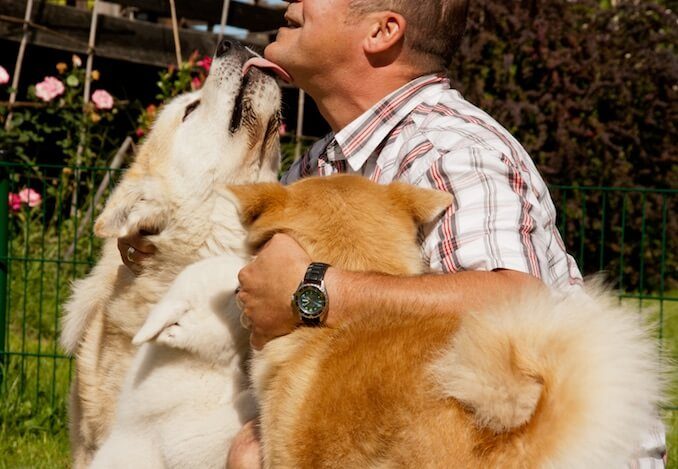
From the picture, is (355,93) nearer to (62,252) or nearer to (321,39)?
(321,39)

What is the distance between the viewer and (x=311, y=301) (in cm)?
238

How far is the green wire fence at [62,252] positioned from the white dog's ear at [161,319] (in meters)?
1.66

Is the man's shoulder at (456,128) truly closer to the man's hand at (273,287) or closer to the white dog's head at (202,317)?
the man's hand at (273,287)

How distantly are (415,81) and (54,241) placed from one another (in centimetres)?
406

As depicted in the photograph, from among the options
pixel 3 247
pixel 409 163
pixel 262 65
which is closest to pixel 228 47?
pixel 262 65

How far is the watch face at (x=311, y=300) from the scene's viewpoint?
2.36 metres

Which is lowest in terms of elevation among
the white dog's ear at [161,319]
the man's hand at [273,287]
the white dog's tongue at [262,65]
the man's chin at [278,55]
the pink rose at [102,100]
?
the white dog's ear at [161,319]

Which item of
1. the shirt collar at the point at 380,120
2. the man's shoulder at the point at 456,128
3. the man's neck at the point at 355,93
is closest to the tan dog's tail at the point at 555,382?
the man's shoulder at the point at 456,128

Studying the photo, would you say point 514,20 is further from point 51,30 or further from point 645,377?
point 645,377

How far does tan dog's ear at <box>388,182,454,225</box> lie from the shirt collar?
1.79ft

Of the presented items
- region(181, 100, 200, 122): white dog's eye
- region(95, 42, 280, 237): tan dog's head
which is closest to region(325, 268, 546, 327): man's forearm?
region(95, 42, 280, 237): tan dog's head

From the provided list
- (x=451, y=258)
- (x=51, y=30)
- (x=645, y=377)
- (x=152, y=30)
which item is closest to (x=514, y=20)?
(x=152, y=30)

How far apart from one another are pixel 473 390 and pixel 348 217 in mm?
695

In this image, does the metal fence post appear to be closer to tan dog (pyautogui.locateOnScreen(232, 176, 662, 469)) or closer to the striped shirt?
the striped shirt
